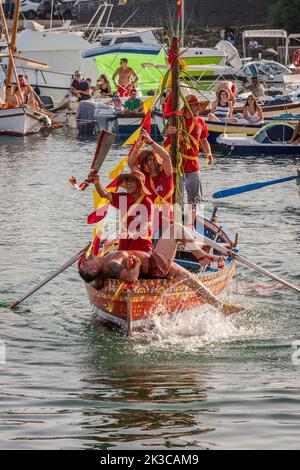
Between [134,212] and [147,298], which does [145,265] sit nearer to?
[147,298]

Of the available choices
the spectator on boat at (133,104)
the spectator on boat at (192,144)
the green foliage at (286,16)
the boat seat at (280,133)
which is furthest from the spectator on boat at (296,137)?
the green foliage at (286,16)

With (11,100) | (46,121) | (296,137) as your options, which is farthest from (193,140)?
(46,121)

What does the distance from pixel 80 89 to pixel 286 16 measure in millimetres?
22368

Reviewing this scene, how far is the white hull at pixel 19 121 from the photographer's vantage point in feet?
112

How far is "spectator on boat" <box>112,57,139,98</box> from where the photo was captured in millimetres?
36834

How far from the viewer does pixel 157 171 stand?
13055 mm

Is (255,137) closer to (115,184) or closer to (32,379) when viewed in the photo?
(115,184)

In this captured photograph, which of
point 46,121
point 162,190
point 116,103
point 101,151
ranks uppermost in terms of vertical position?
point 101,151

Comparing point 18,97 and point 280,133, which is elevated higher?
point 18,97

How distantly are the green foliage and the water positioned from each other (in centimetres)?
4041

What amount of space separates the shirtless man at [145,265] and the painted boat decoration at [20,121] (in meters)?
21.7

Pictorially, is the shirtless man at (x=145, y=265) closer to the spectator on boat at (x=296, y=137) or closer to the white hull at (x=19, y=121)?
the spectator on boat at (x=296, y=137)

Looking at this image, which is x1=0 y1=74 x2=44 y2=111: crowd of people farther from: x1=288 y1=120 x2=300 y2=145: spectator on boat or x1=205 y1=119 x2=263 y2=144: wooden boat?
x1=288 y1=120 x2=300 y2=145: spectator on boat

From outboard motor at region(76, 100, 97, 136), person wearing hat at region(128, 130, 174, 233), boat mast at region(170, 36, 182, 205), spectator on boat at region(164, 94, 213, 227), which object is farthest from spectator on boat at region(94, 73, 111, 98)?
person wearing hat at region(128, 130, 174, 233)
